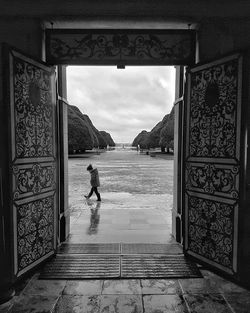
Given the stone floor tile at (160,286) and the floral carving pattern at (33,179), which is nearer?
the stone floor tile at (160,286)

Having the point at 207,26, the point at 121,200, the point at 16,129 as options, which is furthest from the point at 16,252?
the point at 121,200

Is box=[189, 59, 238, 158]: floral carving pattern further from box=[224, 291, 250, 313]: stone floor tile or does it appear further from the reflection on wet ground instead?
the reflection on wet ground

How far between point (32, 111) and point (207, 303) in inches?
143

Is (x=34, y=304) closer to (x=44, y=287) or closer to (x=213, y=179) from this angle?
(x=44, y=287)

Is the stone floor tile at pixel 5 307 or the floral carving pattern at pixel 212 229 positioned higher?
the floral carving pattern at pixel 212 229

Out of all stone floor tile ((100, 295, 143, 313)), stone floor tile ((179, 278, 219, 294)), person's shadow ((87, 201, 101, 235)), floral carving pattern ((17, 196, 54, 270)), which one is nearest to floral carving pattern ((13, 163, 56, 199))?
floral carving pattern ((17, 196, 54, 270))

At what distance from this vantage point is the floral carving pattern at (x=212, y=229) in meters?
3.69

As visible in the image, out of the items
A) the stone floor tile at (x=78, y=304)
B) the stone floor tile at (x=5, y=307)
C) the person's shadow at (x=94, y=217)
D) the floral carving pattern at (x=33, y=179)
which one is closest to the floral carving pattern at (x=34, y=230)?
the floral carving pattern at (x=33, y=179)

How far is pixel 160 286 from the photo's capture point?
353 cm

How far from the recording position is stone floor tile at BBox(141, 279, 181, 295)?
134 inches

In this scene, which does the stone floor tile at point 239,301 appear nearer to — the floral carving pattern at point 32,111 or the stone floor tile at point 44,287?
A: the stone floor tile at point 44,287

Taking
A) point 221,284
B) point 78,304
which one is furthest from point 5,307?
point 221,284

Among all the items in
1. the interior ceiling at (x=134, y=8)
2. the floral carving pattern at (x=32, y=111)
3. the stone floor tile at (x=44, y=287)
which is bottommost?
the stone floor tile at (x=44, y=287)

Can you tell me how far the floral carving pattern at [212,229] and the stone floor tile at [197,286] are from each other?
0.40 metres
